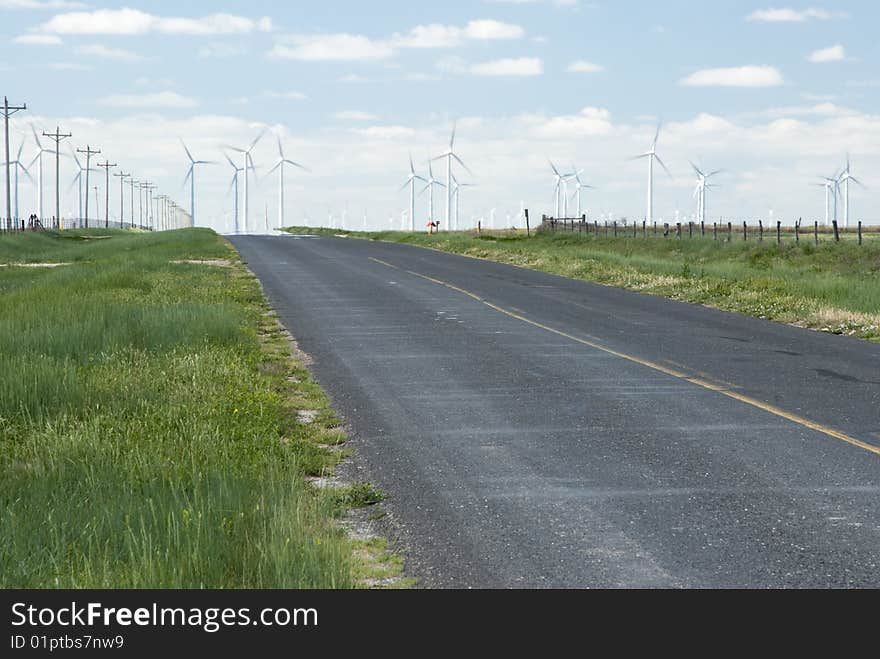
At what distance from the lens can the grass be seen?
23.8 m

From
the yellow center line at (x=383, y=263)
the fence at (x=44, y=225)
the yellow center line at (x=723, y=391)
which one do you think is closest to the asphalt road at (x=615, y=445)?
the yellow center line at (x=723, y=391)

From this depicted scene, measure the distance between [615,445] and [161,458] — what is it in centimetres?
390

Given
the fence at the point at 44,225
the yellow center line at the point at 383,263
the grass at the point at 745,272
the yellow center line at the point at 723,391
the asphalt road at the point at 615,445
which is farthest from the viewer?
the fence at the point at 44,225

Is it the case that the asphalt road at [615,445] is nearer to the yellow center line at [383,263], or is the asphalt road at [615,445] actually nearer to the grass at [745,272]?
the grass at [745,272]

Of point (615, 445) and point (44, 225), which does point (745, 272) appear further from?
point (44, 225)

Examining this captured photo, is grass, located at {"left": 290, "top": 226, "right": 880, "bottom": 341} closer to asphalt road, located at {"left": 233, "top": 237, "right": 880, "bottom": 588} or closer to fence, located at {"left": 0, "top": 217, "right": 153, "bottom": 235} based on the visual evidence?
asphalt road, located at {"left": 233, "top": 237, "right": 880, "bottom": 588}

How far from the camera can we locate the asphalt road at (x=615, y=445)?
22.2ft

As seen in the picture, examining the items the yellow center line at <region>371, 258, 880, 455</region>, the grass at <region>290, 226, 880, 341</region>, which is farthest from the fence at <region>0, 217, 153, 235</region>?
the yellow center line at <region>371, 258, 880, 455</region>

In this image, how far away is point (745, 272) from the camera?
34844 millimetres

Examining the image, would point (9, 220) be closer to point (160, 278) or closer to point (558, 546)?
point (160, 278)

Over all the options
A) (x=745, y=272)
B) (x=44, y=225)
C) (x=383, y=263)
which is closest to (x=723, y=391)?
(x=745, y=272)

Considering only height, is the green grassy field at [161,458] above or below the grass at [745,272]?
below

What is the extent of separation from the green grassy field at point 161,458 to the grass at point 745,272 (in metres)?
11.5

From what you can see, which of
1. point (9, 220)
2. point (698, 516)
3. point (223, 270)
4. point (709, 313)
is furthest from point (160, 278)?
point (9, 220)
